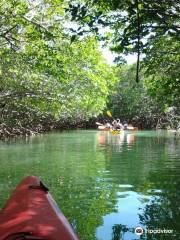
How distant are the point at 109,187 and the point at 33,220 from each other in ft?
20.4

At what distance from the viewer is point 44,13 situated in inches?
551

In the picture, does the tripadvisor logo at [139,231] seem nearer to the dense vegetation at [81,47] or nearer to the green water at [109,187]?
the green water at [109,187]

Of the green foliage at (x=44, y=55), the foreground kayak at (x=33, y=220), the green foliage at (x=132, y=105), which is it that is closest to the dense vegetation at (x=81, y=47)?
the green foliage at (x=44, y=55)

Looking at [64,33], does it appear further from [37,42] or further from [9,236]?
[9,236]

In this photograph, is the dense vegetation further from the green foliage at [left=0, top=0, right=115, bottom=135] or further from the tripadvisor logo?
the tripadvisor logo

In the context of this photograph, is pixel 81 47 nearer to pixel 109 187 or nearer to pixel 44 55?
pixel 44 55

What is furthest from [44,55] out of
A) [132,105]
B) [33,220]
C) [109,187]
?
[132,105]

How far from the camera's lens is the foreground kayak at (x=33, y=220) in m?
3.95

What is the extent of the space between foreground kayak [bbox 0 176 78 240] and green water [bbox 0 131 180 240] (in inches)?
45.5

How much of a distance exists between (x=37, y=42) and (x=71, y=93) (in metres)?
9.01

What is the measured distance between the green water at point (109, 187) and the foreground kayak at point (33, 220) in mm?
1156

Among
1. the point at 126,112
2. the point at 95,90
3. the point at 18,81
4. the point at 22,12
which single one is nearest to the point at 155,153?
the point at 95,90

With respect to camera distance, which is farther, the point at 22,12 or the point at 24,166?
the point at 24,166

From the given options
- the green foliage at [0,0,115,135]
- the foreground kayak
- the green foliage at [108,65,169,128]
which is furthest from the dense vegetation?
the green foliage at [108,65,169,128]
